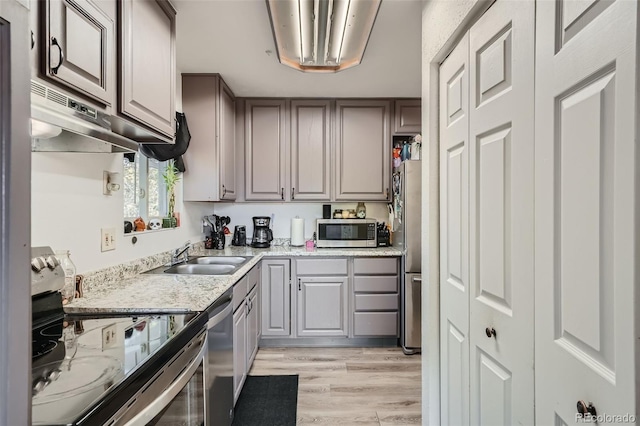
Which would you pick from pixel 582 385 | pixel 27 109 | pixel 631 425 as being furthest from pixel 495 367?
pixel 27 109

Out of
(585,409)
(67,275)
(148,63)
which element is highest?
(148,63)

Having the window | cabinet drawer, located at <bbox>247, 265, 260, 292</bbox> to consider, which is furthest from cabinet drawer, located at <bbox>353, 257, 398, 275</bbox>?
the window

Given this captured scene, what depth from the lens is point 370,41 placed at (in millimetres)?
2104

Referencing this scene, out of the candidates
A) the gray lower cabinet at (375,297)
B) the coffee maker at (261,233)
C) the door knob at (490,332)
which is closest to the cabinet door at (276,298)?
the coffee maker at (261,233)

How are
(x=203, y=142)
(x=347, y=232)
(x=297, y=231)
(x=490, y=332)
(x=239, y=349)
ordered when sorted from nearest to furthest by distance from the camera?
(x=490, y=332) < (x=239, y=349) < (x=203, y=142) < (x=347, y=232) < (x=297, y=231)

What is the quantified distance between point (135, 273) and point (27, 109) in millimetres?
1722

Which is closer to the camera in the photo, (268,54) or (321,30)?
(321,30)

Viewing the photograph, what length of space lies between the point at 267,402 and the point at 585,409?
191 cm

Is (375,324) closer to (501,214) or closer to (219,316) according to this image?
(219,316)

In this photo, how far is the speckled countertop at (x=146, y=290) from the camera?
128 centimetres

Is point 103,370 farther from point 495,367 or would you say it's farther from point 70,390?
point 495,367

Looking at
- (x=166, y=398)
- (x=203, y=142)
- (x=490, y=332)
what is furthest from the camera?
(x=203, y=142)

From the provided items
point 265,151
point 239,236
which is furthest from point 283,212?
point 265,151

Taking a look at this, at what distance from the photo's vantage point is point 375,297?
2.95m
